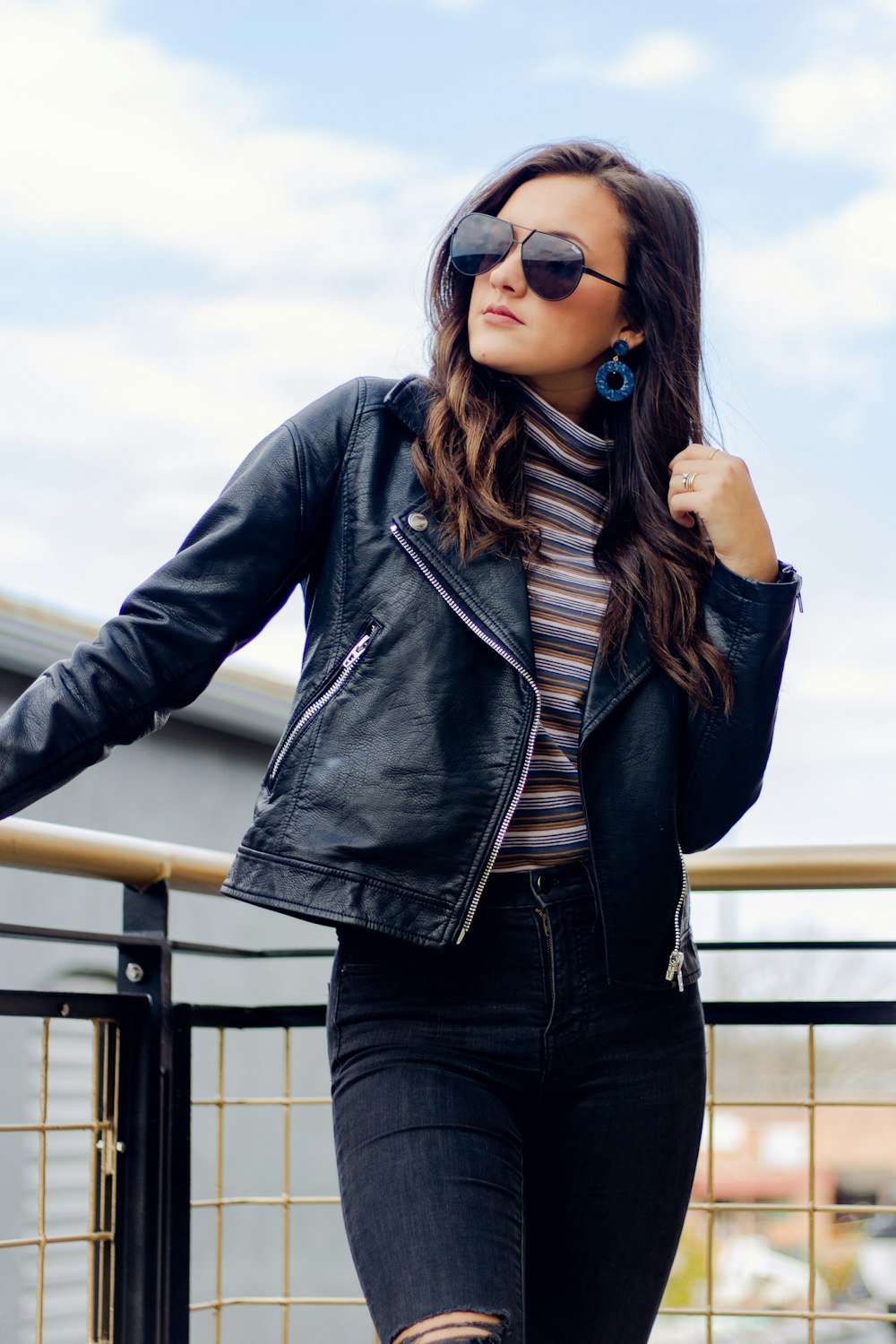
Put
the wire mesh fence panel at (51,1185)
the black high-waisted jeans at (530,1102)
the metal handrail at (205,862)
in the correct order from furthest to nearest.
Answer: the wire mesh fence panel at (51,1185), the metal handrail at (205,862), the black high-waisted jeans at (530,1102)

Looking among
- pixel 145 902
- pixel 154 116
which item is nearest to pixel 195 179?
pixel 154 116

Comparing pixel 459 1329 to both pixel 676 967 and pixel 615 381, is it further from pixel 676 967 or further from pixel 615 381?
pixel 615 381

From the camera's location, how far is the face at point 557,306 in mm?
1561

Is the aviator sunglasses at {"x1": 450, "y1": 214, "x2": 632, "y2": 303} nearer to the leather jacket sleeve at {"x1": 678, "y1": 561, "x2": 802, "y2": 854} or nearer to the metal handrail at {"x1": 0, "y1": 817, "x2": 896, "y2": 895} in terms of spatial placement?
the leather jacket sleeve at {"x1": 678, "y1": 561, "x2": 802, "y2": 854}

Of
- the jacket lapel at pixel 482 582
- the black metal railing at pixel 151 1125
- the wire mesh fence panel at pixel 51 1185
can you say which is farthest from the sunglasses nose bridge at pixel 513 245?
the wire mesh fence panel at pixel 51 1185

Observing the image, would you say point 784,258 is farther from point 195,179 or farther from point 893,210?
point 195,179

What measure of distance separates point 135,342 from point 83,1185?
2252 cm

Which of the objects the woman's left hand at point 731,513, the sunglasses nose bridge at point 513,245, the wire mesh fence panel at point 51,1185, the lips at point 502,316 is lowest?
the wire mesh fence panel at point 51,1185

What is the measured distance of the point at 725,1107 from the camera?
90.7 inches

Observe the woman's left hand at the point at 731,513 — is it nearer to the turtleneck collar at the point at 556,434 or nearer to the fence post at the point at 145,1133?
the turtleneck collar at the point at 556,434

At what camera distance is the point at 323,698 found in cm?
137

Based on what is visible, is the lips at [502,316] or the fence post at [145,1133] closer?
the lips at [502,316]

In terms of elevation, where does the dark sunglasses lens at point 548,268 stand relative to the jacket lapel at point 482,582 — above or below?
above

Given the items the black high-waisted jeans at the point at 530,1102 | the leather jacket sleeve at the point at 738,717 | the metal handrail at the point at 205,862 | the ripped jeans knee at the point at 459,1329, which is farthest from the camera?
the metal handrail at the point at 205,862
